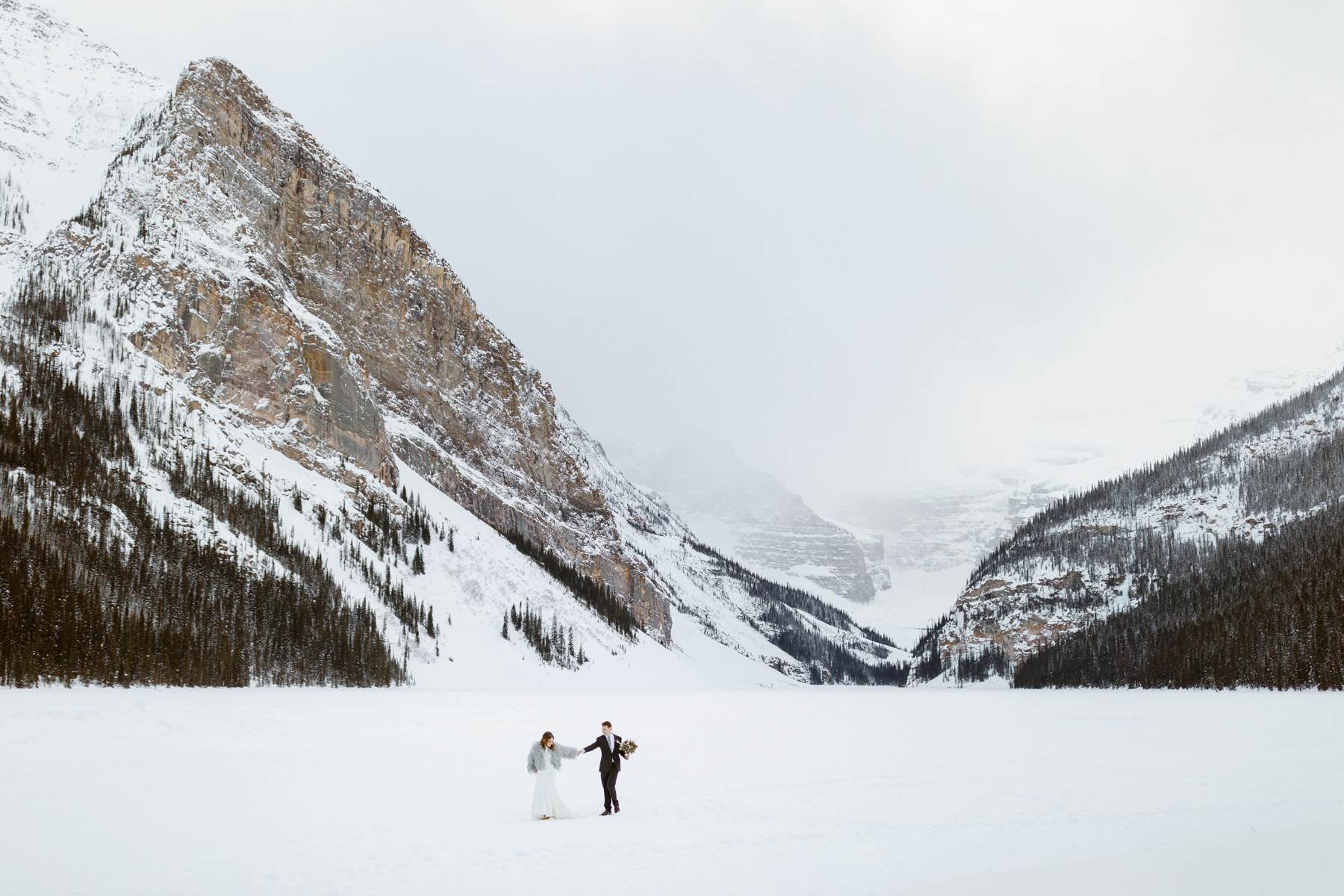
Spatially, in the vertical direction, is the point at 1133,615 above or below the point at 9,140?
below

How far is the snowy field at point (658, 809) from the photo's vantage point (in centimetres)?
1303

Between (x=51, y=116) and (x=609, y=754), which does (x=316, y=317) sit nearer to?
(x=51, y=116)

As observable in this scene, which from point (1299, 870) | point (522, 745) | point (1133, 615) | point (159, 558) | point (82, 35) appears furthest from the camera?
point (82, 35)

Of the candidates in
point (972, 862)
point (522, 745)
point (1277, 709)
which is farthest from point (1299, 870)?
point (1277, 709)

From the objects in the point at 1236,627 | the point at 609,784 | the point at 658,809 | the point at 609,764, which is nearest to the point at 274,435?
the point at 609,764

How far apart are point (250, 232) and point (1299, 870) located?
389ft

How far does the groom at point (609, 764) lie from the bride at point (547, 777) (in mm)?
645

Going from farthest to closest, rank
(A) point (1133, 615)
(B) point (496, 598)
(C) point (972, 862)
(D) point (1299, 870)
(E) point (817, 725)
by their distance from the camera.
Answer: (A) point (1133, 615) < (B) point (496, 598) < (E) point (817, 725) < (C) point (972, 862) < (D) point (1299, 870)

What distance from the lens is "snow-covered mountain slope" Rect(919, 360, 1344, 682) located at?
130750mm

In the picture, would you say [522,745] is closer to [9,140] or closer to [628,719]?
[628,719]

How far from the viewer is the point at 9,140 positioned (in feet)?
405

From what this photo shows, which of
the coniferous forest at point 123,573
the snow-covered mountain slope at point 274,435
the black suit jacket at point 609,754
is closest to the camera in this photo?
the black suit jacket at point 609,754

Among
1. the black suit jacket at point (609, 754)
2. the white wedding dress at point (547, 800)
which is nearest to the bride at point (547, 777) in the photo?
the white wedding dress at point (547, 800)

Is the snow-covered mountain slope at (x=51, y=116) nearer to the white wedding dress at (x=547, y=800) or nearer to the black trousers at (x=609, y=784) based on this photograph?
the white wedding dress at (x=547, y=800)
